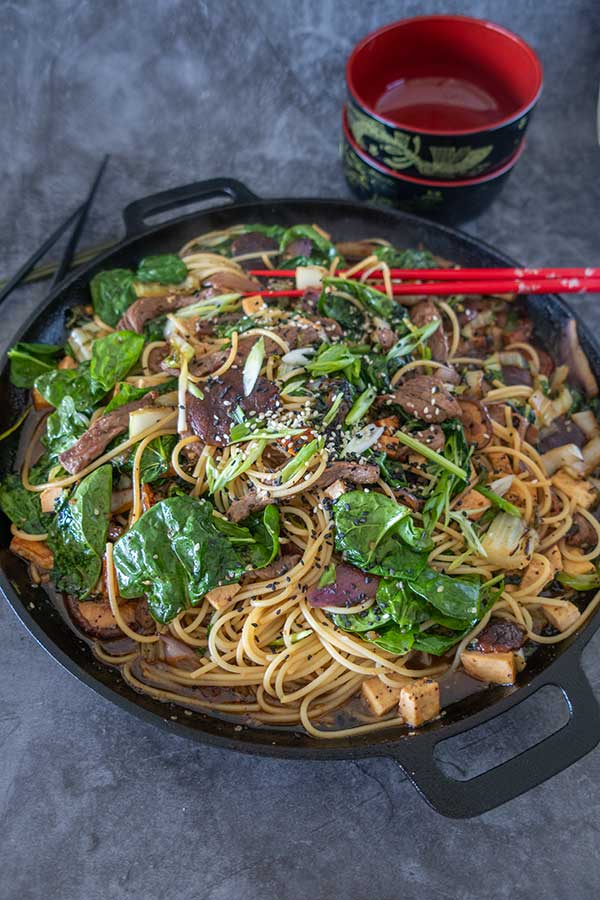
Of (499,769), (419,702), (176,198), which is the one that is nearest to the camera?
(499,769)

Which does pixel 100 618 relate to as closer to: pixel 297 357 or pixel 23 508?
pixel 23 508

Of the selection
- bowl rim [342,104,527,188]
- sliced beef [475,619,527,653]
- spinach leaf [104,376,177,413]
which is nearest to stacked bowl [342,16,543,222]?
bowl rim [342,104,527,188]

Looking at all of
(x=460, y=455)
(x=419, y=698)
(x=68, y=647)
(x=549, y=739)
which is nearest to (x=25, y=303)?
(x=68, y=647)

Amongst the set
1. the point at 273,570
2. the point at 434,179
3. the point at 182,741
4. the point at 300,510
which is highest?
the point at 434,179

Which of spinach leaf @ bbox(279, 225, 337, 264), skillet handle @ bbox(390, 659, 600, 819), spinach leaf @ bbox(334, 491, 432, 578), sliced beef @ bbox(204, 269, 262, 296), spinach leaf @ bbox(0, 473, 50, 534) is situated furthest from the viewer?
spinach leaf @ bbox(279, 225, 337, 264)

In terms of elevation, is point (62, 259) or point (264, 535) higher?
point (62, 259)

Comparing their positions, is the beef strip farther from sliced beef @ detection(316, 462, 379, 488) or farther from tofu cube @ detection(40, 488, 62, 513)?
sliced beef @ detection(316, 462, 379, 488)

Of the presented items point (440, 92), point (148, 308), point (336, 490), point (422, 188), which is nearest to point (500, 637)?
point (336, 490)
